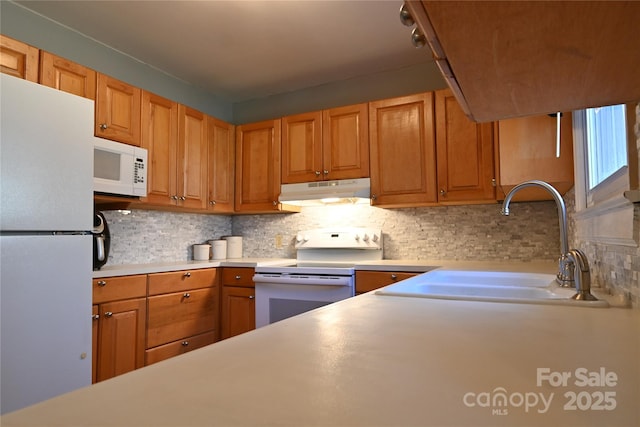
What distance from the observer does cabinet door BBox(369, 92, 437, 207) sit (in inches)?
113

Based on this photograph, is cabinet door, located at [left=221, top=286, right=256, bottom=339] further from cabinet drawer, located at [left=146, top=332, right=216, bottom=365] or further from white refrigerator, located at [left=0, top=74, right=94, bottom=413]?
white refrigerator, located at [left=0, top=74, right=94, bottom=413]

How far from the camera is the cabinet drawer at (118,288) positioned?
231 centimetres

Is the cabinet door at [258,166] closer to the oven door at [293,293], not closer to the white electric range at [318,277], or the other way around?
the white electric range at [318,277]

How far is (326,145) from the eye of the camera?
3207 mm

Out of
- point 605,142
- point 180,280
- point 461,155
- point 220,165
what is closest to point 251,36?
point 220,165

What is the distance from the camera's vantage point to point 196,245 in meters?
3.51

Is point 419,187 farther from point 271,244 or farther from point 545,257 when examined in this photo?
point 271,244

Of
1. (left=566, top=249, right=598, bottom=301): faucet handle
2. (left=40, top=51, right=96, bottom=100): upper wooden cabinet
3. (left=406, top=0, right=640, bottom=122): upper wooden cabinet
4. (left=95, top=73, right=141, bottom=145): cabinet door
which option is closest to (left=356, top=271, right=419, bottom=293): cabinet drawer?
(left=566, top=249, right=598, bottom=301): faucet handle

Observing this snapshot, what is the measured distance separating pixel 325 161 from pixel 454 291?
1.85 meters

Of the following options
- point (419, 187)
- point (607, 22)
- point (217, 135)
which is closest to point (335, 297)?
point (419, 187)

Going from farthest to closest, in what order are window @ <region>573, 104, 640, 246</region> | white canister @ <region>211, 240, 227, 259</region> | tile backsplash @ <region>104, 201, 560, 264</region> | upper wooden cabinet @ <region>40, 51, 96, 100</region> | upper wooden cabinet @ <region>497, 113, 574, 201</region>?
white canister @ <region>211, 240, 227, 259</region> → tile backsplash @ <region>104, 201, 560, 264</region> → upper wooden cabinet @ <region>40, 51, 96, 100</region> → upper wooden cabinet @ <region>497, 113, 574, 201</region> → window @ <region>573, 104, 640, 246</region>

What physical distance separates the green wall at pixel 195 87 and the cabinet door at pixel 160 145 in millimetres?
310

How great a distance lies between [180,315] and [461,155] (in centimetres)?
221

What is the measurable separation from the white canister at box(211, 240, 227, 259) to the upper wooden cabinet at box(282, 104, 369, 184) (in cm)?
80
